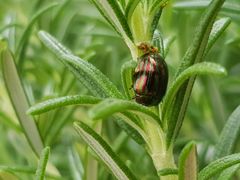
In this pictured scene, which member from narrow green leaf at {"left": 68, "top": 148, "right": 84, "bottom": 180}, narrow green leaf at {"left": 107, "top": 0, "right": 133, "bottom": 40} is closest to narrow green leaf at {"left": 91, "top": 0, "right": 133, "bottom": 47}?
narrow green leaf at {"left": 107, "top": 0, "right": 133, "bottom": 40}

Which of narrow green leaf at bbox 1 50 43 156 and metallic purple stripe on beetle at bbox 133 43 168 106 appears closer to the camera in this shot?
metallic purple stripe on beetle at bbox 133 43 168 106

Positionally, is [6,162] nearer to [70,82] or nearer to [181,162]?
[70,82]

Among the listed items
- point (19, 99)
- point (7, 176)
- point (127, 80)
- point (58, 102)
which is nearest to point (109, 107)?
point (58, 102)

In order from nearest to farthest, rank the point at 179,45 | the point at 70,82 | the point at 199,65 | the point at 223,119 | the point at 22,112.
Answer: the point at 199,65 → the point at 22,112 → the point at 70,82 → the point at 223,119 → the point at 179,45

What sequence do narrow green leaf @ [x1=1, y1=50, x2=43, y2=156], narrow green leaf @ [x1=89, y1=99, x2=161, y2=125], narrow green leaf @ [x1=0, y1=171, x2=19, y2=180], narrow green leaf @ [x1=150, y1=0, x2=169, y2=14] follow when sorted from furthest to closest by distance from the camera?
narrow green leaf @ [x1=1, y1=50, x2=43, y2=156] < narrow green leaf @ [x1=0, y1=171, x2=19, y2=180] < narrow green leaf @ [x1=150, y1=0, x2=169, y2=14] < narrow green leaf @ [x1=89, y1=99, x2=161, y2=125]

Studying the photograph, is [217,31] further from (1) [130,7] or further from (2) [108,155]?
(2) [108,155]

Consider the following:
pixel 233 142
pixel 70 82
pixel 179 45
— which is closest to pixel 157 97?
pixel 233 142

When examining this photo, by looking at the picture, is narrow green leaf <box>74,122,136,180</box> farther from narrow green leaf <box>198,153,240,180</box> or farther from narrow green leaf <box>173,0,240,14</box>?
narrow green leaf <box>173,0,240,14</box>

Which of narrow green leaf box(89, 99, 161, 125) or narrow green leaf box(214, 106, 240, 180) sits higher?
narrow green leaf box(89, 99, 161, 125)
